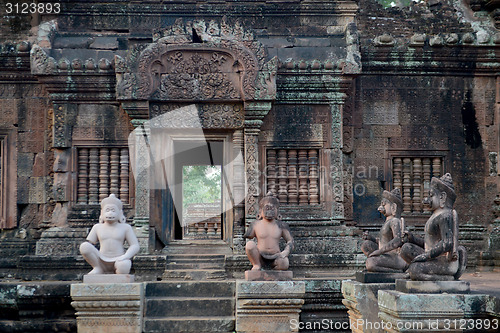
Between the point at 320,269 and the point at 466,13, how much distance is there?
5.07 meters

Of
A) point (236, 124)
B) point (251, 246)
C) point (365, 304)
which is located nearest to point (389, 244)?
point (365, 304)

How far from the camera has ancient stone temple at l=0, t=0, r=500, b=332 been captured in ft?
30.1

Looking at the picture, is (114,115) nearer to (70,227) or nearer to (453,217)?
(70,227)

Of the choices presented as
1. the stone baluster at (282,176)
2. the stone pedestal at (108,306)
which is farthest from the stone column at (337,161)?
the stone pedestal at (108,306)

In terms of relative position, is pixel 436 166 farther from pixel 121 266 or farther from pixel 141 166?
pixel 121 266

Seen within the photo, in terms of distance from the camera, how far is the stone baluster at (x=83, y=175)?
943 centimetres

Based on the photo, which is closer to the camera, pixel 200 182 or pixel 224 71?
pixel 224 71

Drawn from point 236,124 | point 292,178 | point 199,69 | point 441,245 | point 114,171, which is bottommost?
point 441,245

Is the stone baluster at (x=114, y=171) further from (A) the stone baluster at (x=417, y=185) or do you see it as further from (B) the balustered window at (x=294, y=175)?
(A) the stone baluster at (x=417, y=185)

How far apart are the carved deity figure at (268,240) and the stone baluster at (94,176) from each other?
2760mm

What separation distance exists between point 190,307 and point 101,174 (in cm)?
273

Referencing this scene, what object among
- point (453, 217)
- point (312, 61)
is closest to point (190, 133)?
point (312, 61)

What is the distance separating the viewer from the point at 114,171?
9.50m

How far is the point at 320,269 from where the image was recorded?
8867 millimetres
